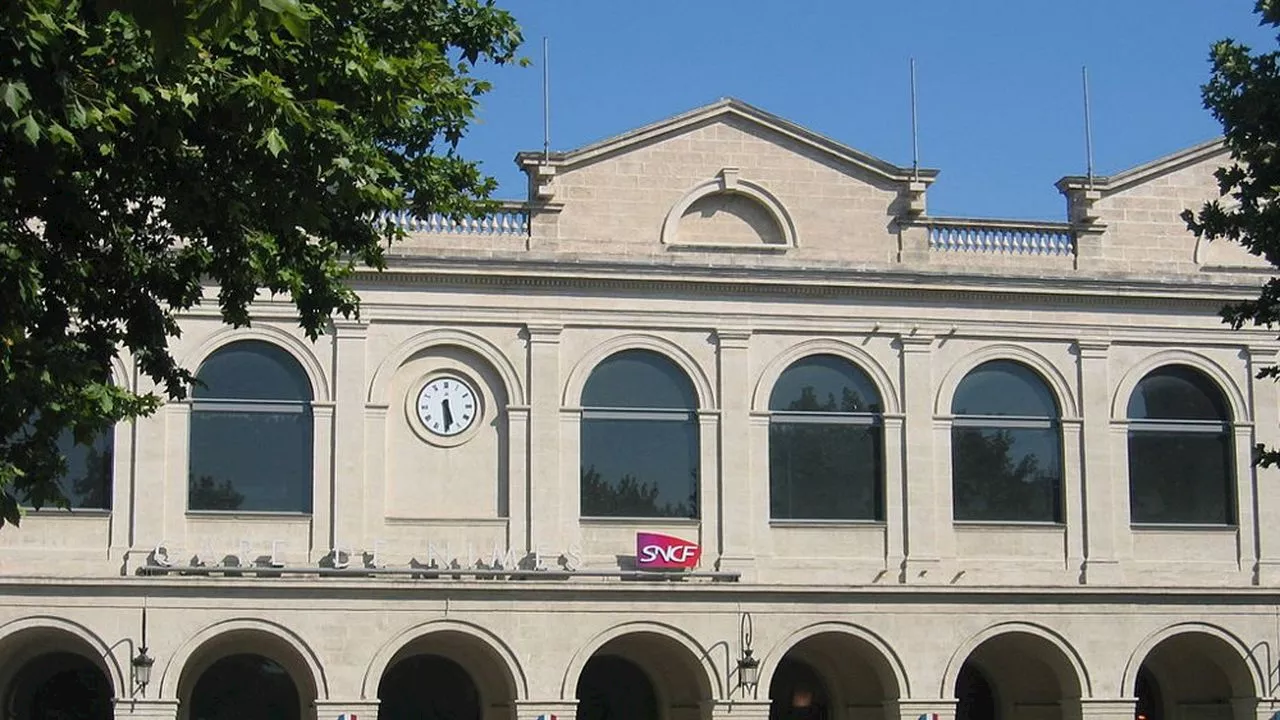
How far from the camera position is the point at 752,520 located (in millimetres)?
39031

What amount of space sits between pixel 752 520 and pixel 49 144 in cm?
2355

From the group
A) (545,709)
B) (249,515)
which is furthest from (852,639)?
(249,515)

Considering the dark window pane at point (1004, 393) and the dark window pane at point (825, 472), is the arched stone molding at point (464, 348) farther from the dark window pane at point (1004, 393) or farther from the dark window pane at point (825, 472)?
the dark window pane at point (1004, 393)

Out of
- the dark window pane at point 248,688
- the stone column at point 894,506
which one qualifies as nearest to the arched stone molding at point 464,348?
the dark window pane at point 248,688

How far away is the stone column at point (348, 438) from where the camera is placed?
37781 millimetres

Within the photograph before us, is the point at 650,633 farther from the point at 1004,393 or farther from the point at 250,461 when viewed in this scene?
the point at 1004,393

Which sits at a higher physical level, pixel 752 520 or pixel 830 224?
pixel 830 224

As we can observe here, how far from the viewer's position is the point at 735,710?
38156mm

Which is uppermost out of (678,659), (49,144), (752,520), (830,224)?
(830,224)

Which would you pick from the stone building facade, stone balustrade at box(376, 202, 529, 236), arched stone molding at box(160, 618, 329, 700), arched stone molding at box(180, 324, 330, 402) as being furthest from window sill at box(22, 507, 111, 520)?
stone balustrade at box(376, 202, 529, 236)

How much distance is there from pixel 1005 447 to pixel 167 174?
79.2 feet

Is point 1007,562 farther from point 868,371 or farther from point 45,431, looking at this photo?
point 45,431

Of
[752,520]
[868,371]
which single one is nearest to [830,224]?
[868,371]

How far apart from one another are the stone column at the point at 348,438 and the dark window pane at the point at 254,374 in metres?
0.67
